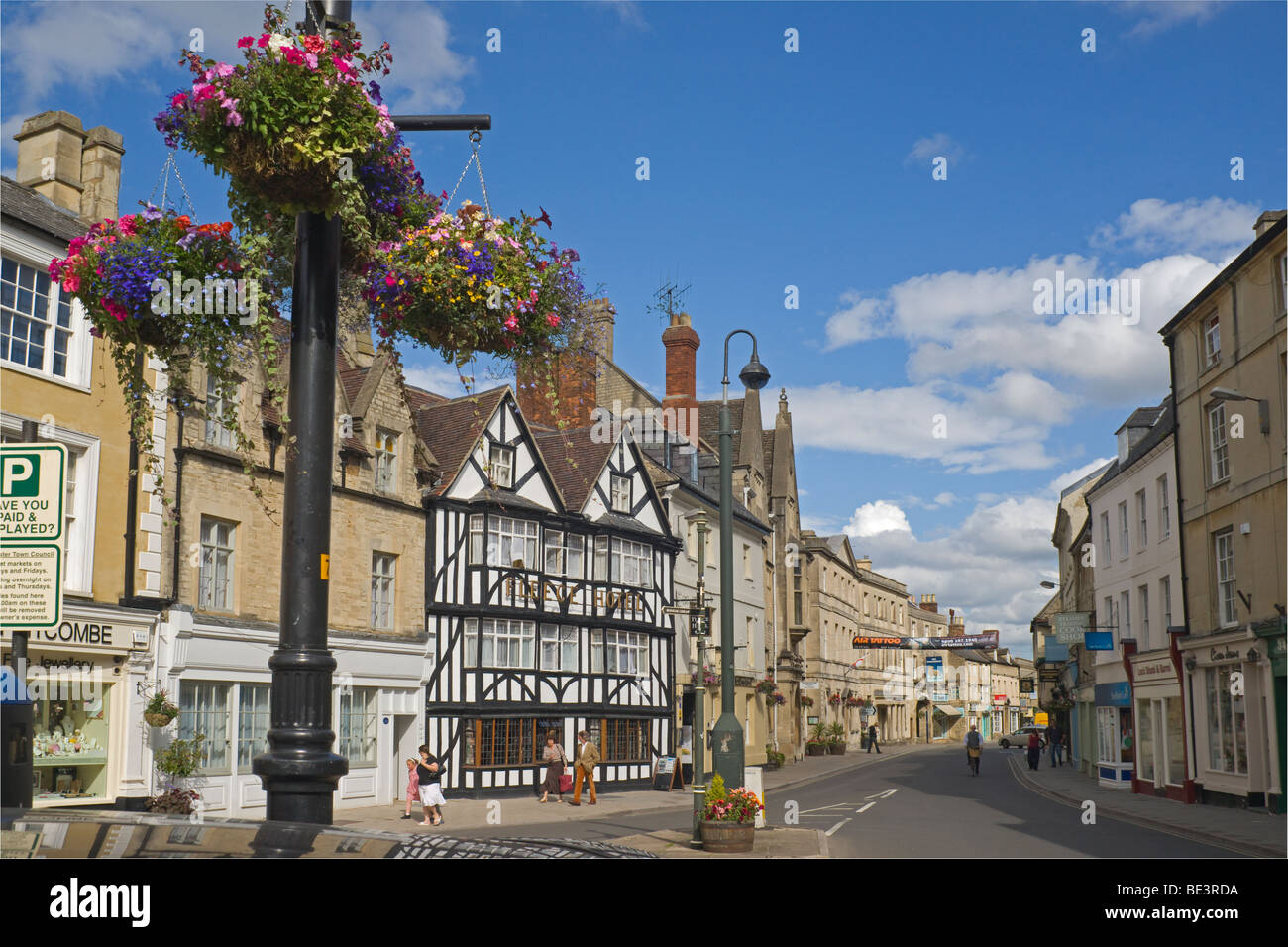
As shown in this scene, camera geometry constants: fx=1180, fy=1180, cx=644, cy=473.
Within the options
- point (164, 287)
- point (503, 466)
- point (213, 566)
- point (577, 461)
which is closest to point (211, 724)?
point (213, 566)

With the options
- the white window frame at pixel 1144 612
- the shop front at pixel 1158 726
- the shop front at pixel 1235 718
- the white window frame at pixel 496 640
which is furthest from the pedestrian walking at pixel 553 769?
the white window frame at pixel 1144 612

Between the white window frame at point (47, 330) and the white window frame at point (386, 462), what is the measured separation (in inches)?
343

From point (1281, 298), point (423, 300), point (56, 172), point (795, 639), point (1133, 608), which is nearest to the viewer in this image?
point (423, 300)

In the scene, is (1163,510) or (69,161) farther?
(1163,510)

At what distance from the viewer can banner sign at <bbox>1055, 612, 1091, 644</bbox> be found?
34656mm

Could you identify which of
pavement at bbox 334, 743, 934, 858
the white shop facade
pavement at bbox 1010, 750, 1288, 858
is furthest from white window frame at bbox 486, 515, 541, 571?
pavement at bbox 1010, 750, 1288, 858

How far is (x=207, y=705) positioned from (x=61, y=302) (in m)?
7.89

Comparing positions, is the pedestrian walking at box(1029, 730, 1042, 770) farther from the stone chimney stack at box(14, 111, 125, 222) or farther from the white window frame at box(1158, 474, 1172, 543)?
the stone chimney stack at box(14, 111, 125, 222)

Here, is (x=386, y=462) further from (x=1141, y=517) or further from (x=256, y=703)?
(x=1141, y=517)

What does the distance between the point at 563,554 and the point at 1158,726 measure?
16.1 m

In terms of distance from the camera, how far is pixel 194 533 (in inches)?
856

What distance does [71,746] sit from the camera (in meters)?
19.0
